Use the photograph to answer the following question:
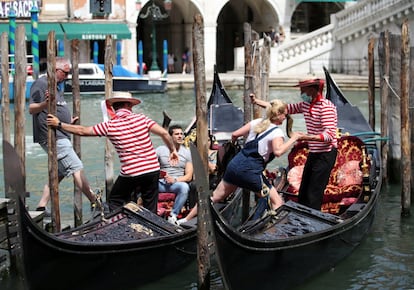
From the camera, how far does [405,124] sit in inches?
157

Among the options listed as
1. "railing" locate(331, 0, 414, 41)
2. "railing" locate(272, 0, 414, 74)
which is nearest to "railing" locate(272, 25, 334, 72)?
"railing" locate(272, 0, 414, 74)

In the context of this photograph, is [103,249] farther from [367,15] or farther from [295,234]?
[367,15]

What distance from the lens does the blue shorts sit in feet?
11.4

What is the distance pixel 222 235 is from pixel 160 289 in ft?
2.00

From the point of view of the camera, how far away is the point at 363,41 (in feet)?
38.9

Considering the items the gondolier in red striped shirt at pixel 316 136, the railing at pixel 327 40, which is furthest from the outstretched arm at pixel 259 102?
the railing at pixel 327 40

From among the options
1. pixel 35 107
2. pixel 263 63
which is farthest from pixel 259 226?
pixel 263 63

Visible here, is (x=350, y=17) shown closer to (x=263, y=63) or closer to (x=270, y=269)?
(x=263, y=63)

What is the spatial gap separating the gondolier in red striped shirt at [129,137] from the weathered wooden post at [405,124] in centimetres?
128

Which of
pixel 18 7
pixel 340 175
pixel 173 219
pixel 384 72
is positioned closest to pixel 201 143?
pixel 173 219

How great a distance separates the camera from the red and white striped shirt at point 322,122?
327 centimetres

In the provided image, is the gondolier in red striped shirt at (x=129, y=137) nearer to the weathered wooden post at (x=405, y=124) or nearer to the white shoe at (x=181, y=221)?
the white shoe at (x=181, y=221)

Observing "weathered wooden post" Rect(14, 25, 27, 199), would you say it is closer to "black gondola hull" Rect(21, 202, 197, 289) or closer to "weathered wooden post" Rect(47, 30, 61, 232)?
"weathered wooden post" Rect(47, 30, 61, 232)

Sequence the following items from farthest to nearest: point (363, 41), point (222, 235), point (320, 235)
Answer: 1. point (363, 41)
2. point (320, 235)
3. point (222, 235)
